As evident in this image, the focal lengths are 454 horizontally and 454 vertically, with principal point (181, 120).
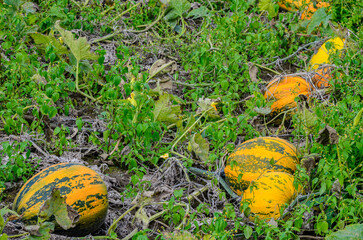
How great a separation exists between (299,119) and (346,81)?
0.95 metres

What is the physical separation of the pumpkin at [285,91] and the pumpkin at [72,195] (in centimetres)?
179

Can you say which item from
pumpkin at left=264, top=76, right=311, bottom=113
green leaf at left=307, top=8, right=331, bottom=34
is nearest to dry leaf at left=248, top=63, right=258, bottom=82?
pumpkin at left=264, top=76, right=311, bottom=113

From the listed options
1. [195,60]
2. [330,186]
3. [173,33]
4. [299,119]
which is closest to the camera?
[330,186]

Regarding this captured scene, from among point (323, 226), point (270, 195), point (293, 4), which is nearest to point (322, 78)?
point (293, 4)

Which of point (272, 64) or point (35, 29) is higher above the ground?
point (35, 29)

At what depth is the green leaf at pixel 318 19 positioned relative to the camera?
4852mm

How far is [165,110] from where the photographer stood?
3477mm

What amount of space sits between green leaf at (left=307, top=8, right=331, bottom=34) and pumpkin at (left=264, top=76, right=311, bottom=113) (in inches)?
43.2

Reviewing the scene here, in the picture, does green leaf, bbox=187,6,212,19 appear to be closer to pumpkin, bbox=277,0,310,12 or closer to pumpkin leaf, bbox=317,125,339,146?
pumpkin, bbox=277,0,310,12

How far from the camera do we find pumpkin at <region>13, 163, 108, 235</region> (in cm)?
256

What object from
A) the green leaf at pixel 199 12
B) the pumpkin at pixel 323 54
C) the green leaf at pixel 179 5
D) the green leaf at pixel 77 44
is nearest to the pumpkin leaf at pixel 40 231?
the green leaf at pixel 77 44

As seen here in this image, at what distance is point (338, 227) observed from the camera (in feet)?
8.63

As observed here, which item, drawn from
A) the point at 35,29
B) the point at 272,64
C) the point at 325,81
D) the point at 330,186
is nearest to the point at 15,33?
the point at 35,29

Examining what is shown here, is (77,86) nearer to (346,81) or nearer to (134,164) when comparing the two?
(134,164)
